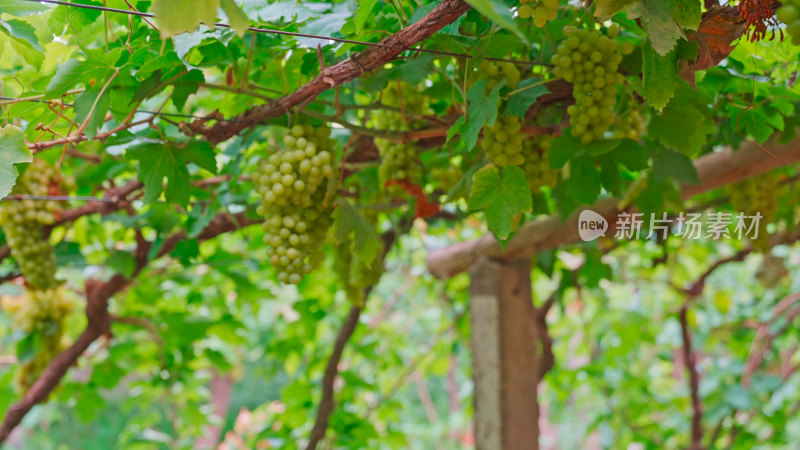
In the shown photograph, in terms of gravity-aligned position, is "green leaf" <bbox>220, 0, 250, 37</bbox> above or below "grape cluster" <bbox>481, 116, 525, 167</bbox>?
above

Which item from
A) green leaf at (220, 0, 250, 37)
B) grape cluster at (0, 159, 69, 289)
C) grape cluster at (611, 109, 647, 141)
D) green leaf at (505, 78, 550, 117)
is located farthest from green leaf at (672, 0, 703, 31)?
grape cluster at (0, 159, 69, 289)

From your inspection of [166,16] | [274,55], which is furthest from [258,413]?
[166,16]

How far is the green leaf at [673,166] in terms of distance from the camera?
127cm

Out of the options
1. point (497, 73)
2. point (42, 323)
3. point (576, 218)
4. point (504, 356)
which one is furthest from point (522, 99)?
point (42, 323)

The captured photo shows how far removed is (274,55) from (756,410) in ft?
7.38

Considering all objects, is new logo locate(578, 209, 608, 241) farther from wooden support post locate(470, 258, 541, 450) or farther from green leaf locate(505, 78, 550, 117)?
green leaf locate(505, 78, 550, 117)

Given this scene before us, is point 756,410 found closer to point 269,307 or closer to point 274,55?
point 274,55

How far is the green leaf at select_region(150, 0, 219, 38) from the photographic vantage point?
0.55 m

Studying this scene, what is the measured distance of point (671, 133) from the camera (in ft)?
3.51

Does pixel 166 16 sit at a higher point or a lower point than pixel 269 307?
higher

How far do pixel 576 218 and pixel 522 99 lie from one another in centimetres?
76

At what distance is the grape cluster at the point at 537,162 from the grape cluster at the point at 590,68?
0.55ft

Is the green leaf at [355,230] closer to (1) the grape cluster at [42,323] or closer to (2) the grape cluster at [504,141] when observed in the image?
(2) the grape cluster at [504,141]

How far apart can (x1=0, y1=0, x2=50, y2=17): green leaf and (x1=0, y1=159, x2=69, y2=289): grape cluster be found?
493 millimetres
